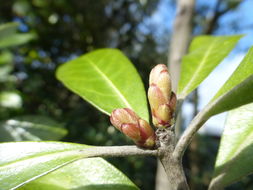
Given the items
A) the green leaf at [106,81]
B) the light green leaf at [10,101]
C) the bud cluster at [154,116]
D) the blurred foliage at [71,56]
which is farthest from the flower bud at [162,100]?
the light green leaf at [10,101]

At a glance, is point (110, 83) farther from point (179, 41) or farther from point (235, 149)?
point (179, 41)

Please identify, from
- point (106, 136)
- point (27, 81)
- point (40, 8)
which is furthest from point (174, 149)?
point (27, 81)

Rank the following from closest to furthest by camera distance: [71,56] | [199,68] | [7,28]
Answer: [199,68], [7,28], [71,56]

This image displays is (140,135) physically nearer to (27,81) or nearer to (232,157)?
(232,157)

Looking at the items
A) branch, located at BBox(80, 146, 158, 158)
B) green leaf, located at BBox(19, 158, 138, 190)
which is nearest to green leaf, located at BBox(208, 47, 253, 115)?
branch, located at BBox(80, 146, 158, 158)

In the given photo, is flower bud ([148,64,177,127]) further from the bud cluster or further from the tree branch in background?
the tree branch in background

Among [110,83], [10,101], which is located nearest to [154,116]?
[110,83]
